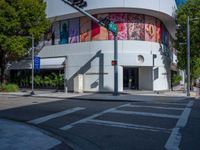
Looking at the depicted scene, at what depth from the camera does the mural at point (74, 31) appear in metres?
33.2

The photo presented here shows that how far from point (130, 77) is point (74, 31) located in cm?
739

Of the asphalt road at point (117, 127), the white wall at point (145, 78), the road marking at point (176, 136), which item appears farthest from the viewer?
the white wall at point (145, 78)

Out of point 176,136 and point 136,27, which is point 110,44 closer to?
point 136,27

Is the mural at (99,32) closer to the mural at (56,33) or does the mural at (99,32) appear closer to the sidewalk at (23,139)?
the mural at (56,33)

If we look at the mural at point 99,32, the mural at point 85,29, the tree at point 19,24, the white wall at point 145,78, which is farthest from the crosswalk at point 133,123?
the white wall at point 145,78

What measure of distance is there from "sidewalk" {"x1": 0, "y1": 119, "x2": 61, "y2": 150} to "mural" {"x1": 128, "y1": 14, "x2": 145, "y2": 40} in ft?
72.9

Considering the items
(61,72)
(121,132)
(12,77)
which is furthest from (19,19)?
(121,132)

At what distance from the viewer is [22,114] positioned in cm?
1483

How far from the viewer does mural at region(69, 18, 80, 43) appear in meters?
33.2

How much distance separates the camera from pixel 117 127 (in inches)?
452

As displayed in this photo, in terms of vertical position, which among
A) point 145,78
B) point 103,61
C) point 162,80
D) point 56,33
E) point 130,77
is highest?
point 56,33

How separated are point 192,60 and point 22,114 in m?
25.7

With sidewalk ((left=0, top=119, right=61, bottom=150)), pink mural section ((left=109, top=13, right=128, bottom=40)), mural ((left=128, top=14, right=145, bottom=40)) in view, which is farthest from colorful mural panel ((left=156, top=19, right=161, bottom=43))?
sidewalk ((left=0, top=119, right=61, bottom=150))

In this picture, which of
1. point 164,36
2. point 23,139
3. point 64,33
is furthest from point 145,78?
point 23,139
